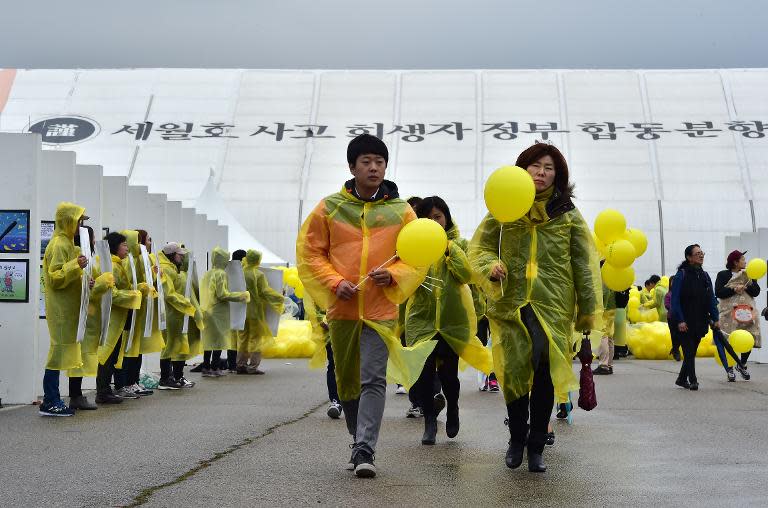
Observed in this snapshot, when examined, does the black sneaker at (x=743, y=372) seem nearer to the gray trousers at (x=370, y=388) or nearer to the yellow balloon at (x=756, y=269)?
the yellow balloon at (x=756, y=269)

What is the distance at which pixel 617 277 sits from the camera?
36.1ft

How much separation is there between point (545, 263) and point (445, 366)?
229 centimetres

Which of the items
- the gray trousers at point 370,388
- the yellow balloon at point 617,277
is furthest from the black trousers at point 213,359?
the gray trousers at point 370,388

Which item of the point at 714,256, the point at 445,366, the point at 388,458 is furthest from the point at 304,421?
the point at 714,256

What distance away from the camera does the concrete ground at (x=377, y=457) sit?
237 inches

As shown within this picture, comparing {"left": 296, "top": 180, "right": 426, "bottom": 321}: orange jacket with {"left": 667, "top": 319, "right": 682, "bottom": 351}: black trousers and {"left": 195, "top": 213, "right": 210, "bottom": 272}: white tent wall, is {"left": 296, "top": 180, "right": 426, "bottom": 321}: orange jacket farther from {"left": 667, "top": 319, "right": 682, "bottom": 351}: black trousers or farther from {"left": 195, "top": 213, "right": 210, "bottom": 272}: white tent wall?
{"left": 195, "top": 213, "right": 210, "bottom": 272}: white tent wall

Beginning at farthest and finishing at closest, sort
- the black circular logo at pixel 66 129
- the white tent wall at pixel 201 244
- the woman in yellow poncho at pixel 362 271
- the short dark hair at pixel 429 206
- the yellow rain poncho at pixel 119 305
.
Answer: the black circular logo at pixel 66 129, the white tent wall at pixel 201 244, the yellow rain poncho at pixel 119 305, the short dark hair at pixel 429 206, the woman in yellow poncho at pixel 362 271

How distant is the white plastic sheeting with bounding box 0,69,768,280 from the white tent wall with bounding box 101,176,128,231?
16803 millimetres

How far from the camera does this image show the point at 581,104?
3766cm

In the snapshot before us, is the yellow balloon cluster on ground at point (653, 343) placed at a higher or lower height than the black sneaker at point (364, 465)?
higher

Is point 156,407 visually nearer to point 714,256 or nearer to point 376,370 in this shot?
point 376,370

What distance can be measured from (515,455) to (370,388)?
95 cm

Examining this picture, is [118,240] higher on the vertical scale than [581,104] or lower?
lower

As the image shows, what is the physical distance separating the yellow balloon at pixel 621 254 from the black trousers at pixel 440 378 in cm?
240
